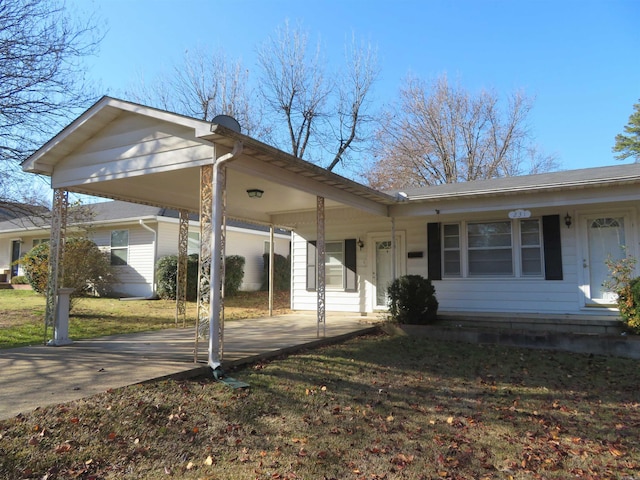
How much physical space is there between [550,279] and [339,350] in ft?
17.4

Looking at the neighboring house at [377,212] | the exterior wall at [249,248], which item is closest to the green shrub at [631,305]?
the neighboring house at [377,212]

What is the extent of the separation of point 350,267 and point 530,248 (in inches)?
173

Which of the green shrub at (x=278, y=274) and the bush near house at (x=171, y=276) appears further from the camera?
the green shrub at (x=278, y=274)

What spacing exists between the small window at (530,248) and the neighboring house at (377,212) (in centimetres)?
2

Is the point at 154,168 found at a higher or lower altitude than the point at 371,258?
→ higher

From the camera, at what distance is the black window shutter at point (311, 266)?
1227 cm

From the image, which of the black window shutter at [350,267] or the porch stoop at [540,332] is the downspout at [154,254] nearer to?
the black window shutter at [350,267]

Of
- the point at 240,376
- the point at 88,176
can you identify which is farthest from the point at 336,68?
the point at 240,376

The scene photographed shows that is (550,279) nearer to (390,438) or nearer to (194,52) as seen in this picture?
(390,438)

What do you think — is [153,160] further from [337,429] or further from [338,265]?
[338,265]

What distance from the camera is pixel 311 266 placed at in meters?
12.3

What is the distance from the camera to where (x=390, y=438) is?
394 cm

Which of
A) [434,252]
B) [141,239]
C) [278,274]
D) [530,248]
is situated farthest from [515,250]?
[141,239]

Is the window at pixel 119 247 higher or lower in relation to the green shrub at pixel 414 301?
higher
